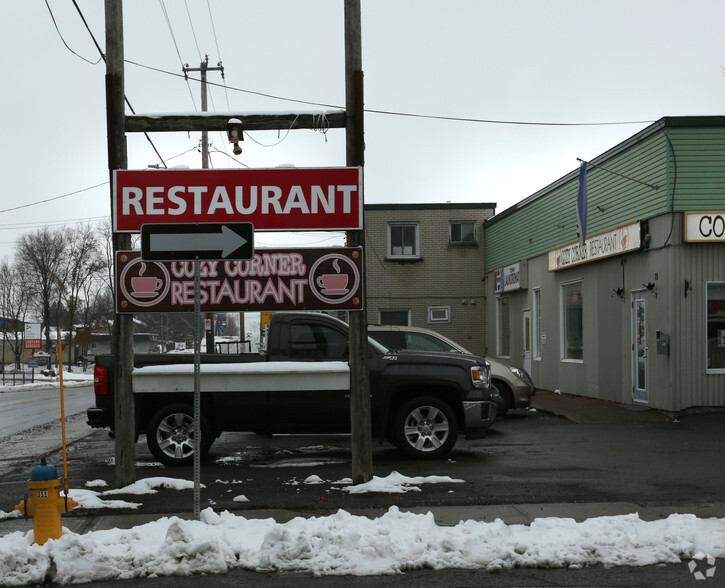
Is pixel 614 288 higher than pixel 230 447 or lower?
higher

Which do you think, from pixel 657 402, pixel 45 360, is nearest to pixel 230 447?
pixel 657 402

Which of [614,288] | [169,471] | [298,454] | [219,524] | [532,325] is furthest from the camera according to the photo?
[532,325]

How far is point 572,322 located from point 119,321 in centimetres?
1495

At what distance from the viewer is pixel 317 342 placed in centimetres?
1114

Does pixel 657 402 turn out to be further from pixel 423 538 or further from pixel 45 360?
pixel 45 360

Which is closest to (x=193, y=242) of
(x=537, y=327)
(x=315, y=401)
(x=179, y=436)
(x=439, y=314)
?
(x=315, y=401)

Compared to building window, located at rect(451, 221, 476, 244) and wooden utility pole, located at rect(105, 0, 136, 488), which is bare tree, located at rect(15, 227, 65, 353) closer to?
building window, located at rect(451, 221, 476, 244)

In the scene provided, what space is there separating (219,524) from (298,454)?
201 inches

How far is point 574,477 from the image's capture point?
9.63 metres

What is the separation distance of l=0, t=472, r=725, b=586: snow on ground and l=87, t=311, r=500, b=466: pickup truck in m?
3.98

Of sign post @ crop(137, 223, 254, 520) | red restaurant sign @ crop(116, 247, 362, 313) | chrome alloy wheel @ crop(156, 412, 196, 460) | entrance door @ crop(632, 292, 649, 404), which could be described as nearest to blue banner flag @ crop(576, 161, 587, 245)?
entrance door @ crop(632, 292, 649, 404)

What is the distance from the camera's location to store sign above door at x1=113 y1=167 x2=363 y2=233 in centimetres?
938

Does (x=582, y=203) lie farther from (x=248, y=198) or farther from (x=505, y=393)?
(x=248, y=198)

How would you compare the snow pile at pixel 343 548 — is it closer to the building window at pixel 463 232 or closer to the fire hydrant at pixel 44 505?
the fire hydrant at pixel 44 505
